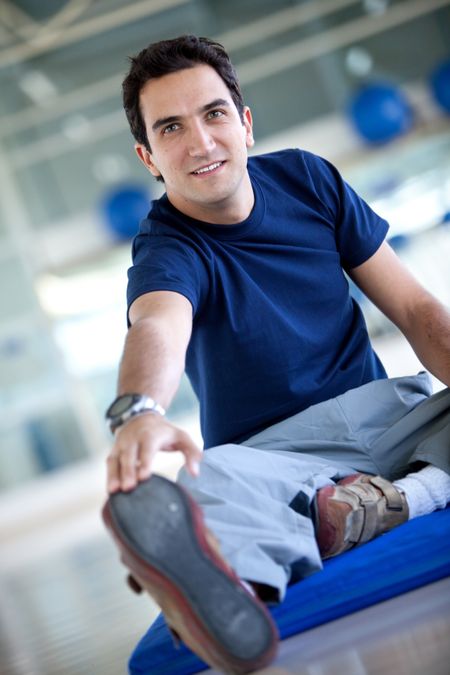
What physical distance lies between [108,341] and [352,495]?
736cm

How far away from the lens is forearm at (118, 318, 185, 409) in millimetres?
1312

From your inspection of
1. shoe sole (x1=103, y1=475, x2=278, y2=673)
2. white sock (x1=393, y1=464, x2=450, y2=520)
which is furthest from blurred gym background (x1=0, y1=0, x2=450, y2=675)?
shoe sole (x1=103, y1=475, x2=278, y2=673)

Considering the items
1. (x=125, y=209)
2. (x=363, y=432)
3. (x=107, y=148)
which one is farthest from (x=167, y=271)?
(x=107, y=148)

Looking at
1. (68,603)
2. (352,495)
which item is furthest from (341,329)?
(68,603)

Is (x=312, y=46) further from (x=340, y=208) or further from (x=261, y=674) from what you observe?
(x=261, y=674)

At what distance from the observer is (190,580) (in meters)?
1.10

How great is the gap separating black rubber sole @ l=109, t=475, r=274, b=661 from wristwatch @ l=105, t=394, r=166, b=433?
12cm

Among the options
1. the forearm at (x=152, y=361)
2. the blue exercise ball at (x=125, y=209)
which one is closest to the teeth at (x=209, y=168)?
the forearm at (x=152, y=361)

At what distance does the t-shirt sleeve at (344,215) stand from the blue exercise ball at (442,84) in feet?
20.1

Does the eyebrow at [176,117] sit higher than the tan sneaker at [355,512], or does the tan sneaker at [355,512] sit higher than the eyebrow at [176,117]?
the eyebrow at [176,117]

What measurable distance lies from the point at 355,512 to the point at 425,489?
7.2 inches

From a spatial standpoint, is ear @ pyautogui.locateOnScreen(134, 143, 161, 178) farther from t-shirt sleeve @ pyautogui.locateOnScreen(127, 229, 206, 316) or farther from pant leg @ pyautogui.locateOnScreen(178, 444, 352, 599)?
pant leg @ pyautogui.locateOnScreen(178, 444, 352, 599)

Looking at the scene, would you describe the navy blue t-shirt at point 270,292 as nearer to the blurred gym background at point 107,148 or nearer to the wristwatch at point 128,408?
the wristwatch at point 128,408

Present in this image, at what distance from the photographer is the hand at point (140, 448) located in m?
1.13
